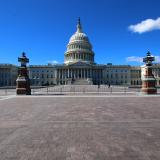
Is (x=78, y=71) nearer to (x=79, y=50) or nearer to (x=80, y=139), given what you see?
(x=79, y=50)

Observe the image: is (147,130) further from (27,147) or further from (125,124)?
(27,147)

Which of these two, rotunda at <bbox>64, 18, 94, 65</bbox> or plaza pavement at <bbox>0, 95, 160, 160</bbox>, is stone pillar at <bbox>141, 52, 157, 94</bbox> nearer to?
plaza pavement at <bbox>0, 95, 160, 160</bbox>

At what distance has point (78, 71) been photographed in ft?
516

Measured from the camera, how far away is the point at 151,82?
37031mm

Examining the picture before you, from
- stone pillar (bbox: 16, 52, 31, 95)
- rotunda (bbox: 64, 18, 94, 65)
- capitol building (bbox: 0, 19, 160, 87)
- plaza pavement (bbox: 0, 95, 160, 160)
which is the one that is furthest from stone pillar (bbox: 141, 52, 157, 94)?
rotunda (bbox: 64, 18, 94, 65)

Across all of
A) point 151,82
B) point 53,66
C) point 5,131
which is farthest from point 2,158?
point 53,66

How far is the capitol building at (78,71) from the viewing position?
15600cm

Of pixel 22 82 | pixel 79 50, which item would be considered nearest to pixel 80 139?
pixel 22 82

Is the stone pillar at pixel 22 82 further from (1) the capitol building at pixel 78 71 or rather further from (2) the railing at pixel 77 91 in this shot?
(1) the capitol building at pixel 78 71

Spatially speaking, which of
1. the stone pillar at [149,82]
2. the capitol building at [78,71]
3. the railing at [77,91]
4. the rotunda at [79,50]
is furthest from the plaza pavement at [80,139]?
the rotunda at [79,50]

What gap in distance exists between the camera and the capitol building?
156000 mm

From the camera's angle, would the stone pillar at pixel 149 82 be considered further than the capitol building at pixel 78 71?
No

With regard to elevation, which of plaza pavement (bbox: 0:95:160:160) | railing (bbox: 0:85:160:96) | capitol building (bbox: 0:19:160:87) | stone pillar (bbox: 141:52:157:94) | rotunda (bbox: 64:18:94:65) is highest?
rotunda (bbox: 64:18:94:65)

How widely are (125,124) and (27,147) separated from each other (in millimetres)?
5315
